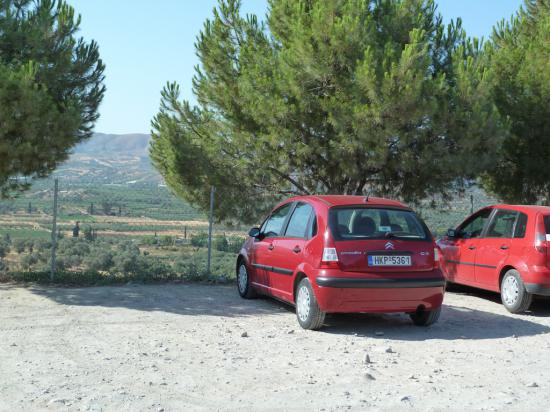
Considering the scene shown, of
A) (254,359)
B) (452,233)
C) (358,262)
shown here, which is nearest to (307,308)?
(358,262)

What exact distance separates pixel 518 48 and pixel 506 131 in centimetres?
383

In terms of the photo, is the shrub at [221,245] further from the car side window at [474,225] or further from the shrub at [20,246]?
the car side window at [474,225]

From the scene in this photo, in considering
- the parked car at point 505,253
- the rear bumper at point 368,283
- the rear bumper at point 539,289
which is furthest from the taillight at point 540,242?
the rear bumper at point 368,283

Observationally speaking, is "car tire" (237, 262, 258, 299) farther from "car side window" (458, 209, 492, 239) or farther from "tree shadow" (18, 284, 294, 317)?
"car side window" (458, 209, 492, 239)

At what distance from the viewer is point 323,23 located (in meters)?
13.7

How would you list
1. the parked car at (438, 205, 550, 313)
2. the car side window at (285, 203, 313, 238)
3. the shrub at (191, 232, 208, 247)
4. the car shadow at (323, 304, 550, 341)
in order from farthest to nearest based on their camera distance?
1. the shrub at (191, 232, 208, 247)
2. the parked car at (438, 205, 550, 313)
3. the car side window at (285, 203, 313, 238)
4. the car shadow at (323, 304, 550, 341)

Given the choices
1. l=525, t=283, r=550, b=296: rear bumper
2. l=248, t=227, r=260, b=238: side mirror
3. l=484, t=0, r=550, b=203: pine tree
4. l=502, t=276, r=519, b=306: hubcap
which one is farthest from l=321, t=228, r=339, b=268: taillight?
l=484, t=0, r=550, b=203: pine tree

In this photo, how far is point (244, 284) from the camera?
35.1 feet

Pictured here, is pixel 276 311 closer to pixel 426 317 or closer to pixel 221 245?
pixel 426 317

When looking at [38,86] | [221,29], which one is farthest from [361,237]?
[221,29]

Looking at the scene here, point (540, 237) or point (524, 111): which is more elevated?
point (524, 111)

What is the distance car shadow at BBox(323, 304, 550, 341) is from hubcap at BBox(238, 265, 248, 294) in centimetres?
196

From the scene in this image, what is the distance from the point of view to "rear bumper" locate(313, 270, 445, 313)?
7699 millimetres

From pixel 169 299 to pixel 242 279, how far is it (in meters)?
1.22
